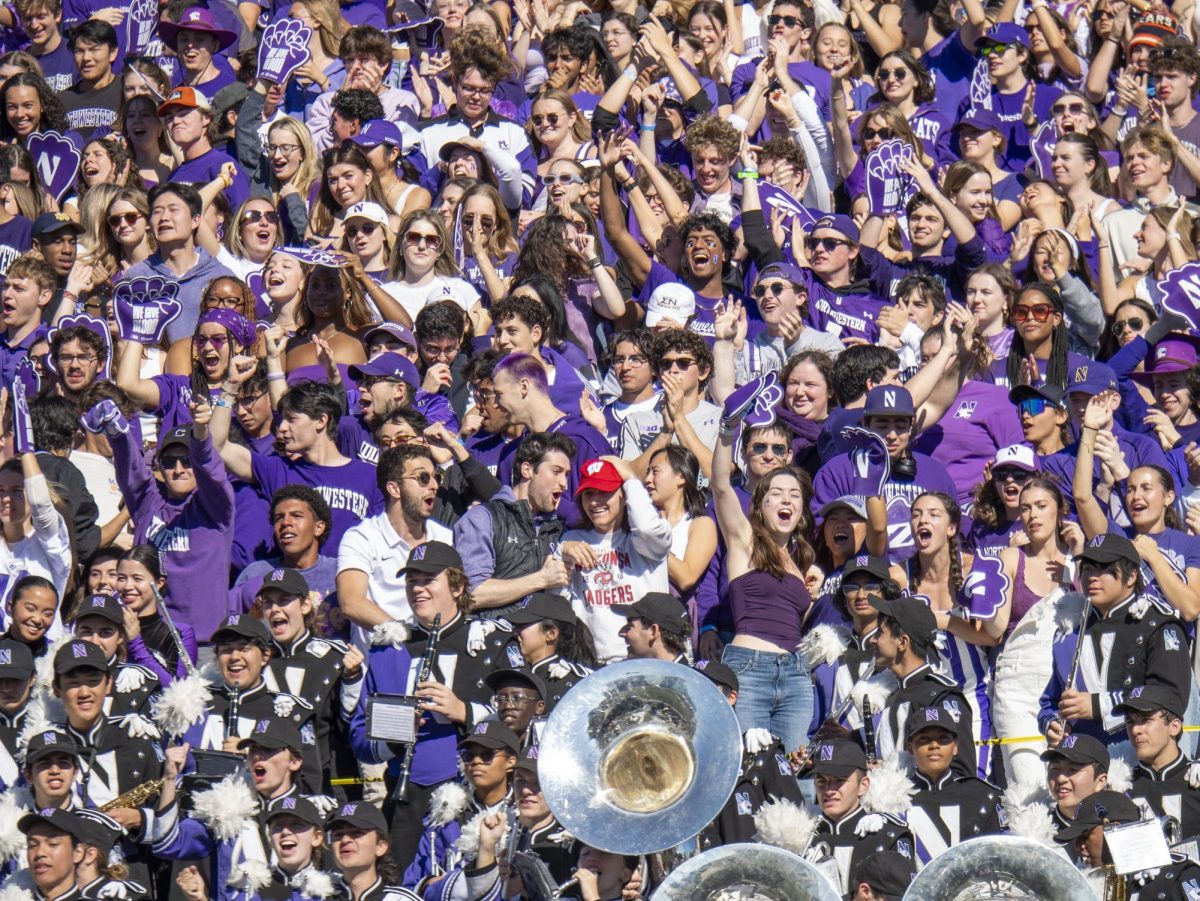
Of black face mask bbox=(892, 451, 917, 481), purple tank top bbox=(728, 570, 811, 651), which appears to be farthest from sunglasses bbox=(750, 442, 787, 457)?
purple tank top bbox=(728, 570, 811, 651)

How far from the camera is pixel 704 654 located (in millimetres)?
12039

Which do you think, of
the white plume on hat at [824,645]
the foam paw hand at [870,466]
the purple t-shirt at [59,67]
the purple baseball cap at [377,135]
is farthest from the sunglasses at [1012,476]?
the purple t-shirt at [59,67]

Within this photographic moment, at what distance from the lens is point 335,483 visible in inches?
492

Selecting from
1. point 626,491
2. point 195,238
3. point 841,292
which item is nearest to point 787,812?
point 626,491

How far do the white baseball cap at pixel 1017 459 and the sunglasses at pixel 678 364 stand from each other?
158cm

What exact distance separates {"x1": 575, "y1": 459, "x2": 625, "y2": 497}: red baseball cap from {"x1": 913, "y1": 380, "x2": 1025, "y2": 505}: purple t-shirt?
1816mm

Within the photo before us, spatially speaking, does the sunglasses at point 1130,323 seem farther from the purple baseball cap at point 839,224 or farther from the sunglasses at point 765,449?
the sunglasses at point 765,449

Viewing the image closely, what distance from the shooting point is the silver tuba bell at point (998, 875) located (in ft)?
31.5

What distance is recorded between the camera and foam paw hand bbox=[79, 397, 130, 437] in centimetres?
1250

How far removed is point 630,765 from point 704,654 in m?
1.92

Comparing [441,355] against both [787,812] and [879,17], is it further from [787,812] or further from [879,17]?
[879,17]

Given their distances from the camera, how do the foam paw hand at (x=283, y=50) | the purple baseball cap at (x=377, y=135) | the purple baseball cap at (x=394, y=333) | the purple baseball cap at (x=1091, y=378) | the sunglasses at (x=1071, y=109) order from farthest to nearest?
1. the foam paw hand at (x=283, y=50)
2. the sunglasses at (x=1071, y=109)
3. the purple baseball cap at (x=377, y=135)
4. the purple baseball cap at (x=394, y=333)
5. the purple baseball cap at (x=1091, y=378)

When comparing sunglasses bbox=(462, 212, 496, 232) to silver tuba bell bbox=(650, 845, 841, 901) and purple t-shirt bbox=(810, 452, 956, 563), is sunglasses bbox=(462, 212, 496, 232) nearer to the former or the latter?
purple t-shirt bbox=(810, 452, 956, 563)

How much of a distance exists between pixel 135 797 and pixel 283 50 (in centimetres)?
636
